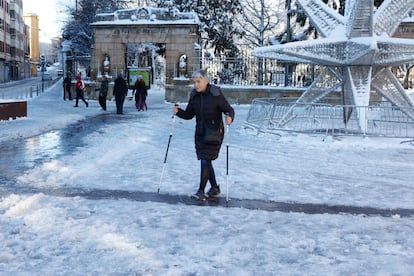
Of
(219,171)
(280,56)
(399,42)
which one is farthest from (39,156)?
(399,42)

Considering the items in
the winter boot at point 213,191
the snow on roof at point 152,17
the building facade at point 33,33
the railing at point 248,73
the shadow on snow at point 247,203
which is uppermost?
the building facade at point 33,33

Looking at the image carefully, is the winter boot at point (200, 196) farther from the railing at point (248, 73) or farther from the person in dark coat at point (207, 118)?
the railing at point (248, 73)

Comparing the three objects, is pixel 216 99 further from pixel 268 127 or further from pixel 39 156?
pixel 268 127

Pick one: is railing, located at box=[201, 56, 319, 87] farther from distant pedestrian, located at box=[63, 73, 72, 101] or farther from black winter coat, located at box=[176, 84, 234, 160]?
black winter coat, located at box=[176, 84, 234, 160]

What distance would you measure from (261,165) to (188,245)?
4.58 metres

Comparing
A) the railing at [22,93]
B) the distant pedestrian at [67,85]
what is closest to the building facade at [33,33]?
the railing at [22,93]

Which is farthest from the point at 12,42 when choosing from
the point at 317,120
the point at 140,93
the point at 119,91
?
the point at 317,120

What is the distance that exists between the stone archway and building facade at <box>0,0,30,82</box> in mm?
44301

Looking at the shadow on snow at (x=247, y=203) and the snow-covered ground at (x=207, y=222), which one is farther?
the shadow on snow at (x=247, y=203)

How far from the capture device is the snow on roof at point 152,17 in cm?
2812

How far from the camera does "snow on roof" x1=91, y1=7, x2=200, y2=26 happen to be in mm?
28125

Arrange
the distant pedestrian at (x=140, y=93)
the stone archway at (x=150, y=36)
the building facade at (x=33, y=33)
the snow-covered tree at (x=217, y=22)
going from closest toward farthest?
the distant pedestrian at (x=140, y=93)
the stone archway at (x=150, y=36)
the snow-covered tree at (x=217, y=22)
the building facade at (x=33, y=33)

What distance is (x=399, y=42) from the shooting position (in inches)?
503

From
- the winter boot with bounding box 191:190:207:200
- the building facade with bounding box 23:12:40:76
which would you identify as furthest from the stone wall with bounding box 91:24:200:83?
the building facade with bounding box 23:12:40:76
